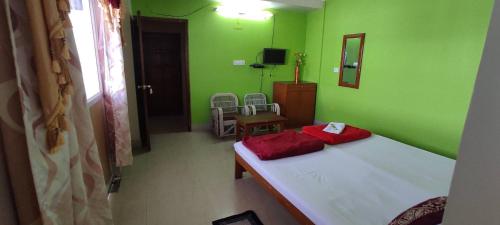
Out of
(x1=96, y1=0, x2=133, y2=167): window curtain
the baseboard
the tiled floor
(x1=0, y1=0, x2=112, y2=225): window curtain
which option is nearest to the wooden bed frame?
the tiled floor

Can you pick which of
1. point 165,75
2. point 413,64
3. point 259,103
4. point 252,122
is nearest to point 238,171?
point 252,122

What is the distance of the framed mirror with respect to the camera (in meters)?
3.72

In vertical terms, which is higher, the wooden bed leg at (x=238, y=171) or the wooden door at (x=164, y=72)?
the wooden door at (x=164, y=72)

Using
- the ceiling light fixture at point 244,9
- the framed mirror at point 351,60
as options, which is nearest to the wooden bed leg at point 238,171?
the framed mirror at point 351,60

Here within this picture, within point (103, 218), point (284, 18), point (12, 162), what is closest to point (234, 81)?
point (284, 18)

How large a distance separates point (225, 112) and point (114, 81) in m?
2.18

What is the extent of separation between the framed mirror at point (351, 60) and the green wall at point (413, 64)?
92mm

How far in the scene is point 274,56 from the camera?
455 cm

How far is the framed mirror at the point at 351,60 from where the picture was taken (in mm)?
3723

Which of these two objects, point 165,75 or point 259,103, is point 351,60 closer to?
point 259,103

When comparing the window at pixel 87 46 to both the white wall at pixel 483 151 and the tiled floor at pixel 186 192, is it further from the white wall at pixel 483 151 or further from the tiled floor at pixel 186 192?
the white wall at pixel 483 151

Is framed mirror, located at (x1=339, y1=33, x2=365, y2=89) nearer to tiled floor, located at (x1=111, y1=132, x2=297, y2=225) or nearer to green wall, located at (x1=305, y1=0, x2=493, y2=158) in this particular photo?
green wall, located at (x1=305, y1=0, x2=493, y2=158)

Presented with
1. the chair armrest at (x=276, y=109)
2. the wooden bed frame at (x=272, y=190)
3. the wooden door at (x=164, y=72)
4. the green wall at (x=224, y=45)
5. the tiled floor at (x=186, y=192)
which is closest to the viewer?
the wooden bed frame at (x=272, y=190)

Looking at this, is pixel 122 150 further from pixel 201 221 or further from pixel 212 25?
pixel 212 25
